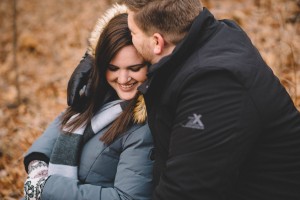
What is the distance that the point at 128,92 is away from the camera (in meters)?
2.93

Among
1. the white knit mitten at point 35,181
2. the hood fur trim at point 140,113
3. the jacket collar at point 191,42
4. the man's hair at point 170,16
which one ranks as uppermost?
the man's hair at point 170,16

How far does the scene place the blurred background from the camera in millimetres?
5000

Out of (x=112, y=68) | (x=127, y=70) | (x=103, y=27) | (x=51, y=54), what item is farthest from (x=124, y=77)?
(x=51, y=54)

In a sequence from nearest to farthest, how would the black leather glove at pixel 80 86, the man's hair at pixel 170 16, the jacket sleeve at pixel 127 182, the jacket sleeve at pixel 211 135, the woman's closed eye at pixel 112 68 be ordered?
1. the jacket sleeve at pixel 211 135
2. the man's hair at pixel 170 16
3. the jacket sleeve at pixel 127 182
4. the woman's closed eye at pixel 112 68
5. the black leather glove at pixel 80 86

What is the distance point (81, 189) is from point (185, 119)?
104 cm

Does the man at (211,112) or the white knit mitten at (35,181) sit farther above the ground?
the man at (211,112)

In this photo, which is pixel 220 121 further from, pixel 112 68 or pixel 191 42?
pixel 112 68

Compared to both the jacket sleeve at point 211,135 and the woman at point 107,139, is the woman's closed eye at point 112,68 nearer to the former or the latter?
the woman at point 107,139

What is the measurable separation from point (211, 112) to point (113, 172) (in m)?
1.13

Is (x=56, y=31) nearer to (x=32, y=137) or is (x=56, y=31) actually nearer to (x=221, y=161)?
(x=32, y=137)

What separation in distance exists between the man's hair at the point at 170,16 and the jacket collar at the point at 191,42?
9cm

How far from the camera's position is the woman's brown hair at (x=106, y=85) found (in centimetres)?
282

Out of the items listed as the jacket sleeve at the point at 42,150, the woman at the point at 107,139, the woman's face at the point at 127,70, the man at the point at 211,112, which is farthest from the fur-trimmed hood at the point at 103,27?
the jacket sleeve at the point at 42,150

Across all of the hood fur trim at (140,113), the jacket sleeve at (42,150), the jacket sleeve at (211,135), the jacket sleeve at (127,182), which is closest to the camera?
the jacket sleeve at (211,135)
